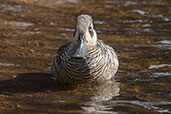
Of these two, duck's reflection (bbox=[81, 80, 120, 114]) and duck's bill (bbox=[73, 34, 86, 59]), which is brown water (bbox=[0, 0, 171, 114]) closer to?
duck's reflection (bbox=[81, 80, 120, 114])

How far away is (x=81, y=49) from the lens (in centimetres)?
647

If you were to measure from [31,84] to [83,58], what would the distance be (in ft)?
4.25

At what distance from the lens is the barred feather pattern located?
668 cm

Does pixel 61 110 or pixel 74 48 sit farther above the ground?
pixel 74 48

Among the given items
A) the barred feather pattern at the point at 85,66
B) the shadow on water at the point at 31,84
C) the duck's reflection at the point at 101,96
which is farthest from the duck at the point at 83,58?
the shadow on water at the point at 31,84

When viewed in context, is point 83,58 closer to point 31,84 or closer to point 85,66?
point 85,66

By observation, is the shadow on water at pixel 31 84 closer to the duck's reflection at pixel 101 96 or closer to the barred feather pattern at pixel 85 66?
the barred feather pattern at pixel 85 66

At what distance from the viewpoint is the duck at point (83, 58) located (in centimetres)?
645

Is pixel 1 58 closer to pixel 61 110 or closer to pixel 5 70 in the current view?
pixel 5 70

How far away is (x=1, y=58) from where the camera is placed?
855cm

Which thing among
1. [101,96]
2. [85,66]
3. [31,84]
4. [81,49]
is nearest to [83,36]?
[81,49]

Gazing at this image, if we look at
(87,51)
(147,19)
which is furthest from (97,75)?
(147,19)

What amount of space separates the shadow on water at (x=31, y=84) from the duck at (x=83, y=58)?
0.34 meters

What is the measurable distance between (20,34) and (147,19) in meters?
3.52
